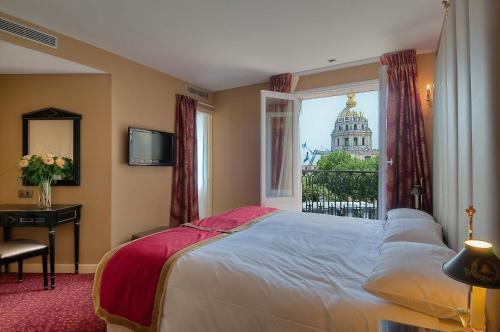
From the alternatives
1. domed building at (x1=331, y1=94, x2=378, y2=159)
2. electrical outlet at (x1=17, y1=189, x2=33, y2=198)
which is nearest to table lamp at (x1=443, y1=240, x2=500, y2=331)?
electrical outlet at (x1=17, y1=189, x2=33, y2=198)

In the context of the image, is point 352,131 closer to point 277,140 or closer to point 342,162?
point 342,162

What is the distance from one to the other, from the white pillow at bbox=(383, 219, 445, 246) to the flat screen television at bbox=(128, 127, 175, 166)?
2902 millimetres

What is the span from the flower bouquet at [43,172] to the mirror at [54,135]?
130 mm

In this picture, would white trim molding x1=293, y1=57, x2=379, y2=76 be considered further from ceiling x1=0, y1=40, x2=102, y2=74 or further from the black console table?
the black console table

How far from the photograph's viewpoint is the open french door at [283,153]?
3.93m

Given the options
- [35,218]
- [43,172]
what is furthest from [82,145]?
[35,218]

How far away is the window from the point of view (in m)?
4.70

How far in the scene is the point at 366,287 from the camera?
1.17 metres

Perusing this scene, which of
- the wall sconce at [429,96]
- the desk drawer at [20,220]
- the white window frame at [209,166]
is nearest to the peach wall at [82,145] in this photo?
the desk drawer at [20,220]

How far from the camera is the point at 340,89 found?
3723mm

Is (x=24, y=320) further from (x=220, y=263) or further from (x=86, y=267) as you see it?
(x=220, y=263)

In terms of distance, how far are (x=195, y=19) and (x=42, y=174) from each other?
2.24 meters

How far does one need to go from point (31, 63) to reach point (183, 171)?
84.3 inches

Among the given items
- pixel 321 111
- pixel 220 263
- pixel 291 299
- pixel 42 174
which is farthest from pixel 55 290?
pixel 321 111
